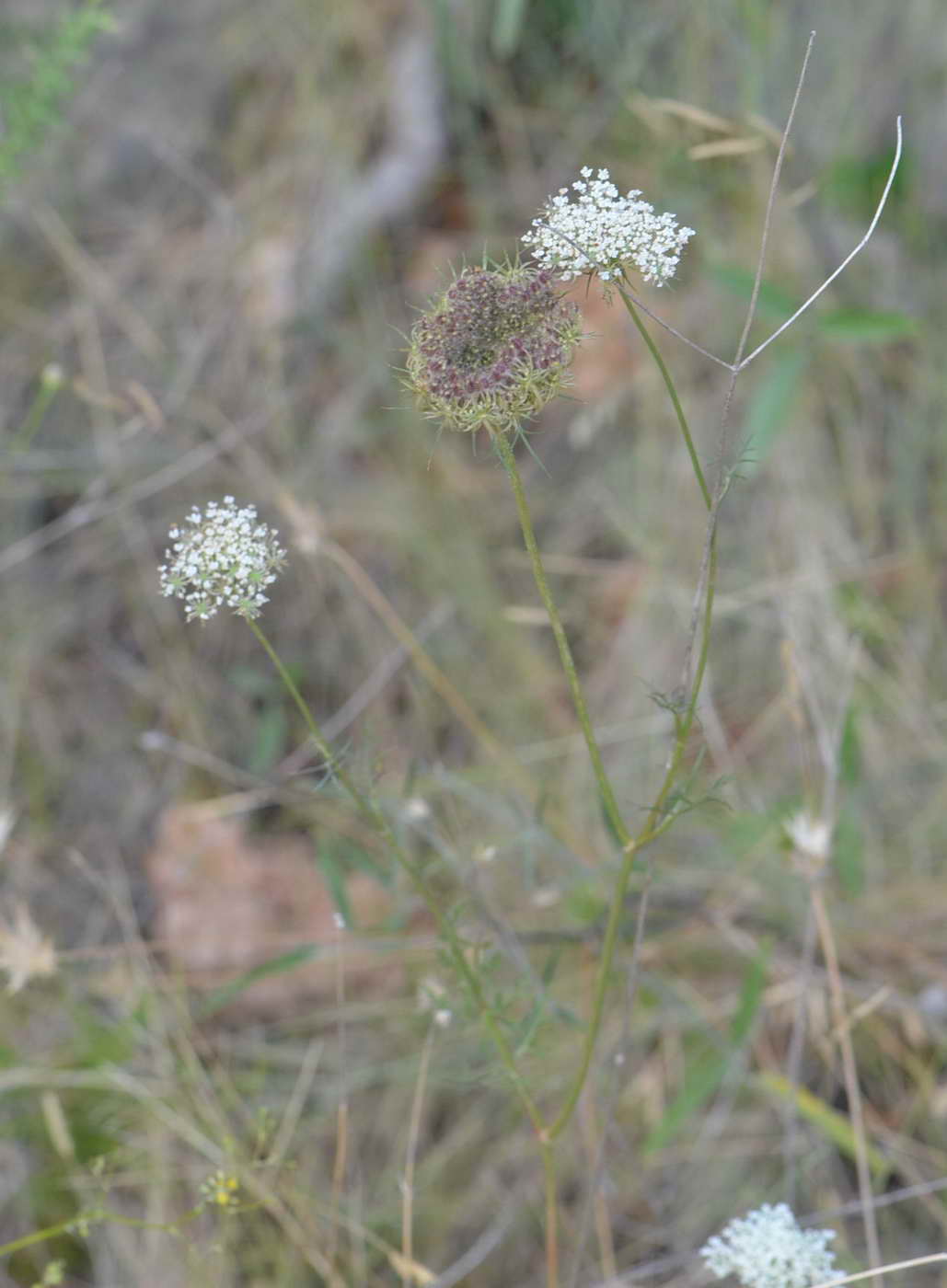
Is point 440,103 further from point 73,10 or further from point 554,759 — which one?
point 554,759

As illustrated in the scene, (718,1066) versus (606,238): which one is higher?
(606,238)

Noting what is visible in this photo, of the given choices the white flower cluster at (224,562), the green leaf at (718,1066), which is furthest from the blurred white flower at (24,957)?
the green leaf at (718,1066)

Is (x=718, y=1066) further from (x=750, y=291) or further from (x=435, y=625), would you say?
(x=750, y=291)

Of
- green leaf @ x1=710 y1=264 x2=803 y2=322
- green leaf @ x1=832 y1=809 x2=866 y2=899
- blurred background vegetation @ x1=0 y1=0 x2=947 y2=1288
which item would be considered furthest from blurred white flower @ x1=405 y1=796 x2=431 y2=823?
green leaf @ x1=710 y1=264 x2=803 y2=322

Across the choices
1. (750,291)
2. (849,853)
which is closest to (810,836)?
(849,853)

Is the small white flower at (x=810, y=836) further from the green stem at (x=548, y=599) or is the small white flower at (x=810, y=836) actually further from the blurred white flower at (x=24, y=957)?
the blurred white flower at (x=24, y=957)

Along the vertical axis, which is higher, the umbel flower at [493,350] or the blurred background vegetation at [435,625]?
the blurred background vegetation at [435,625]
